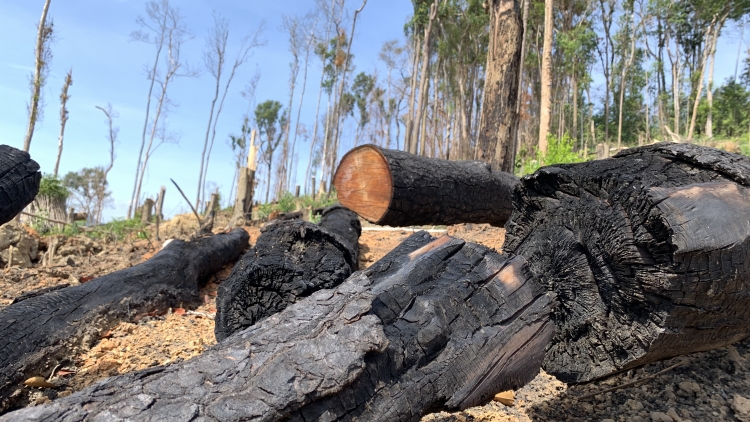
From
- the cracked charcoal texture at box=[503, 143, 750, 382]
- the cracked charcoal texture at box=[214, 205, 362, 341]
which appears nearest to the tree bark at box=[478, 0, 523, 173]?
the cracked charcoal texture at box=[214, 205, 362, 341]

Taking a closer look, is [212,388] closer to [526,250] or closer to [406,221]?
[526,250]

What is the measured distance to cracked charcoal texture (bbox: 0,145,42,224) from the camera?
193cm

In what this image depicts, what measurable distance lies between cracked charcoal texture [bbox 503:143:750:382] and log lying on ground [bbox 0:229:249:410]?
119 inches

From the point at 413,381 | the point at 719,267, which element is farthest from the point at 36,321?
the point at 719,267

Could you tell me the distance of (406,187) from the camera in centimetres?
268

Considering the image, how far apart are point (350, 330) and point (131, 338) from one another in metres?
3.08

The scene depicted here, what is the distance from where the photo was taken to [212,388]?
94 centimetres

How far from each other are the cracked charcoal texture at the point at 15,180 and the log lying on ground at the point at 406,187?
1.61m

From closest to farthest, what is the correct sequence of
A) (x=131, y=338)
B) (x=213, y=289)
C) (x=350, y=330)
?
1. (x=350, y=330)
2. (x=131, y=338)
3. (x=213, y=289)

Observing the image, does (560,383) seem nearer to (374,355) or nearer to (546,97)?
(374,355)

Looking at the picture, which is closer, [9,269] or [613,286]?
[613,286]

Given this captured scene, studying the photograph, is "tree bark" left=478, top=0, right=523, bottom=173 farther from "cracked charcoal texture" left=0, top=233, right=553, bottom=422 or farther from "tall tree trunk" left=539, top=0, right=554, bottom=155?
"tall tree trunk" left=539, top=0, right=554, bottom=155

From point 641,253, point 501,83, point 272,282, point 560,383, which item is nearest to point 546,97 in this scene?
point 501,83

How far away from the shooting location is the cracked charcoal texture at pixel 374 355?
0.92 m
